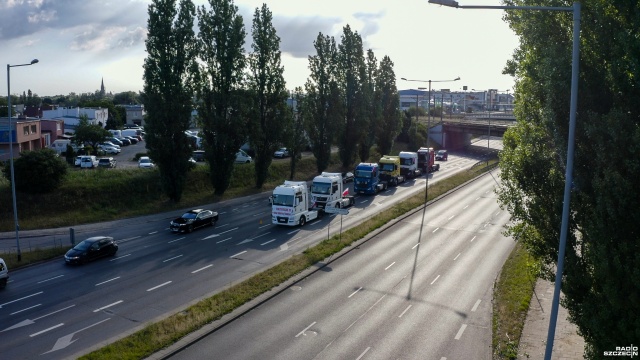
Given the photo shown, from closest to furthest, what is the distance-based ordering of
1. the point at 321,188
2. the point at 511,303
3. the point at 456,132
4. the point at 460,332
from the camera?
the point at 460,332
the point at 511,303
the point at 321,188
the point at 456,132

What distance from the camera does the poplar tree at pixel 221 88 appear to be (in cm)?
4466

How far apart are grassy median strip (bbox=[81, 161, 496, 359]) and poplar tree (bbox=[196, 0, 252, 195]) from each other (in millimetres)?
16330

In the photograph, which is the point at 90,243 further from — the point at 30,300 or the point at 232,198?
the point at 232,198

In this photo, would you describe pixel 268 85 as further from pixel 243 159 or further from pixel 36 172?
pixel 36 172

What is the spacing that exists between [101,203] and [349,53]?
32.3m

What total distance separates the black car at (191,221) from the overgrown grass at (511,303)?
2017 cm

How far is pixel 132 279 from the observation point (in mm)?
25031

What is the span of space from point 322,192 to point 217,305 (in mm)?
19899

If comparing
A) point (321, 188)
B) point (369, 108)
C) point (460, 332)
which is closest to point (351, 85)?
point (369, 108)

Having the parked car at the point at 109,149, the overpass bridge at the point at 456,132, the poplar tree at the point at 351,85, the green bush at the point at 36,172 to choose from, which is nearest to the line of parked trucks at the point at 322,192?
the poplar tree at the point at 351,85

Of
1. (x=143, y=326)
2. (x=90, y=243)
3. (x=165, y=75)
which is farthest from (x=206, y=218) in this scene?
(x=143, y=326)

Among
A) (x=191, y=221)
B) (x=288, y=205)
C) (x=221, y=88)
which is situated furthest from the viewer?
(x=221, y=88)

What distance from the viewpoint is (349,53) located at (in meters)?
59.3

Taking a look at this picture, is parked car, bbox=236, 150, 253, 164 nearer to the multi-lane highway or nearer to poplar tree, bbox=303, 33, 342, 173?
poplar tree, bbox=303, 33, 342, 173
